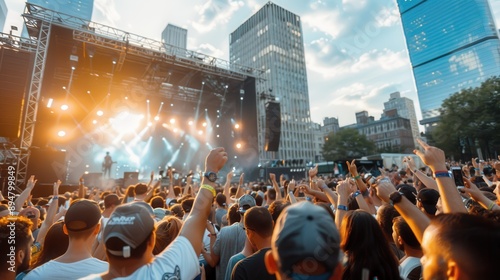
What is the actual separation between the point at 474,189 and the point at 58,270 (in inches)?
179

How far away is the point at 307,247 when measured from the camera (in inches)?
41.2

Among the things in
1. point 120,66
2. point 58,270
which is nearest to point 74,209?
point 58,270

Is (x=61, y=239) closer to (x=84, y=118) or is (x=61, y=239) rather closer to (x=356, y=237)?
(x=356, y=237)

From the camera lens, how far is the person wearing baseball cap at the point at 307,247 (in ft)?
3.45

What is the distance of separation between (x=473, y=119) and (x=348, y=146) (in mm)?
25382

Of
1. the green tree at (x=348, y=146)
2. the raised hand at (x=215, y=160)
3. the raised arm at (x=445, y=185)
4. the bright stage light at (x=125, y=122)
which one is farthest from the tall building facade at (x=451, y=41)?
the raised hand at (x=215, y=160)

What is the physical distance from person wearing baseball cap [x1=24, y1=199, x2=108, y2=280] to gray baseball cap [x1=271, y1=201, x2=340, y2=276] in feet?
6.00

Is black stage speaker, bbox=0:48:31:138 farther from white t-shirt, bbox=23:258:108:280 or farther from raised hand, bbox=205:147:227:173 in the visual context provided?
raised hand, bbox=205:147:227:173

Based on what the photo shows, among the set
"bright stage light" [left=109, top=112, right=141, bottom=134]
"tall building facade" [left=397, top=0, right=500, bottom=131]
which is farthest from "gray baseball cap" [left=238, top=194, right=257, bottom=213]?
"tall building facade" [left=397, top=0, right=500, bottom=131]

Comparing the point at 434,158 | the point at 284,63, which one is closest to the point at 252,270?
the point at 434,158

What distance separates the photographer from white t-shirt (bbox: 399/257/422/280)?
1.98m

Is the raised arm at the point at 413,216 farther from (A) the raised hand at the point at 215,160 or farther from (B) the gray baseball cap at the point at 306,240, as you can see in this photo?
(A) the raised hand at the point at 215,160

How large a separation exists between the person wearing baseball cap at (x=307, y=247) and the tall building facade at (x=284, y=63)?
226 ft

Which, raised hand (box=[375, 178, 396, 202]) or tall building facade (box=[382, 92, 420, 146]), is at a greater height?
tall building facade (box=[382, 92, 420, 146])
